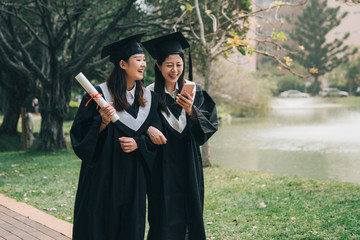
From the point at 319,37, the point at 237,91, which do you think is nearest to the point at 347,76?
the point at 319,37

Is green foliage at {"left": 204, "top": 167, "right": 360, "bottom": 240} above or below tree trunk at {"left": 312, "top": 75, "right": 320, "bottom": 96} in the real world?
below

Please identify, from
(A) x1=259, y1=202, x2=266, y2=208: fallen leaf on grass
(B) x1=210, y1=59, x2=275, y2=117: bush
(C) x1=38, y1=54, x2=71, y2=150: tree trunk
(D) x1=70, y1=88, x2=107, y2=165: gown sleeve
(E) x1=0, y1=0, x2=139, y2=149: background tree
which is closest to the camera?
(D) x1=70, y1=88, x2=107, y2=165: gown sleeve

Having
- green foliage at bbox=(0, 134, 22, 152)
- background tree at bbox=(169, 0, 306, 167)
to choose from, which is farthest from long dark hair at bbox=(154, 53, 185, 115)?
green foliage at bbox=(0, 134, 22, 152)

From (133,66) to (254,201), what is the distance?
3.12 meters

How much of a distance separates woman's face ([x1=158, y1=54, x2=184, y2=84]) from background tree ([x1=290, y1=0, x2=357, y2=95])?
44.0 m

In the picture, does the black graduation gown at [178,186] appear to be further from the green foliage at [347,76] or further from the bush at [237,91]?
the green foliage at [347,76]

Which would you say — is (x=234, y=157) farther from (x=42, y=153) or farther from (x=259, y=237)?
(x=259, y=237)

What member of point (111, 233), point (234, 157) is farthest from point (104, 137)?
point (234, 157)

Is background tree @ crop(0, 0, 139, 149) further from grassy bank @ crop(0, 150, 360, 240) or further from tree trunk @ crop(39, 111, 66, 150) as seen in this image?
grassy bank @ crop(0, 150, 360, 240)

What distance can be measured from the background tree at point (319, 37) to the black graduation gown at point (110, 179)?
4431 cm

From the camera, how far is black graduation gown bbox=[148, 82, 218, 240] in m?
3.09

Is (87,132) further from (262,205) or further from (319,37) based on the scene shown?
(319,37)

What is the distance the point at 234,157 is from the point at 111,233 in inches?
367

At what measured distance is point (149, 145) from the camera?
3016mm
